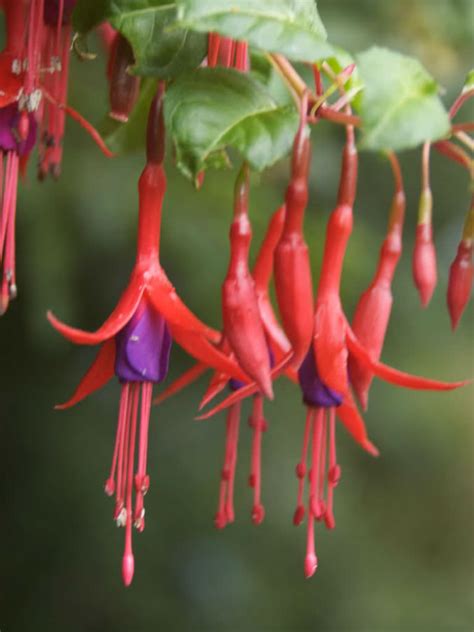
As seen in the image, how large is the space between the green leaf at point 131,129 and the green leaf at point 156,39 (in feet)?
0.72

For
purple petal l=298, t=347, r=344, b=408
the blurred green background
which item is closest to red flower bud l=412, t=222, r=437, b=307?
purple petal l=298, t=347, r=344, b=408

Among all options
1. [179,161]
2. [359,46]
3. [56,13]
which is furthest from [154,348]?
[359,46]

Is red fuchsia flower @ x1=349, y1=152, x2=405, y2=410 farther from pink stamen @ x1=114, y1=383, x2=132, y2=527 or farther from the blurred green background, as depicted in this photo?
the blurred green background

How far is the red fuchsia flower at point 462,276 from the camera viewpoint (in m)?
0.82

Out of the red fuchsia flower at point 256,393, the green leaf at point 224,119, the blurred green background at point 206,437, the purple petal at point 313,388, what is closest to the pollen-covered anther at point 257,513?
the red fuchsia flower at point 256,393

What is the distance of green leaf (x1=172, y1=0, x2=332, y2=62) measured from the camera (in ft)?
2.10

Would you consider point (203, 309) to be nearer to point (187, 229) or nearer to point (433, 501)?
point (187, 229)

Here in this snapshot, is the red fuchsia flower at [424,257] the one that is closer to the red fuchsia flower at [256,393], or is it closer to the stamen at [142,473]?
the red fuchsia flower at [256,393]

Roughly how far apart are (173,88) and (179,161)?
7 centimetres

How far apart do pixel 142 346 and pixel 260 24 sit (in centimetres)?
26

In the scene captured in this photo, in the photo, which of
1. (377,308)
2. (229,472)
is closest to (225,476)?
(229,472)

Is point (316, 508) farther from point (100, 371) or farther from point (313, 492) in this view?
point (100, 371)

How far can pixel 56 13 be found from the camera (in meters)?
0.87

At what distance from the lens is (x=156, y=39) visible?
29.0 inches
